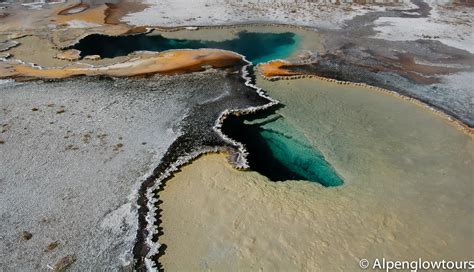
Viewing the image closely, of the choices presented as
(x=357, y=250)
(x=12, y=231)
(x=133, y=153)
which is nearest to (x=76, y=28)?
(x=133, y=153)

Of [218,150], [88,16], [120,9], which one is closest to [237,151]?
[218,150]

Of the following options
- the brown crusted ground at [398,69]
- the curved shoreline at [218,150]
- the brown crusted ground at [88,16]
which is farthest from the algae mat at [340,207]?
the brown crusted ground at [88,16]

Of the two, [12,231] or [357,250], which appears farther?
[12,231]

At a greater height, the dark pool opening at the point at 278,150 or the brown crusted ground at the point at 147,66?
the brown crusted ground at the point at 147,66

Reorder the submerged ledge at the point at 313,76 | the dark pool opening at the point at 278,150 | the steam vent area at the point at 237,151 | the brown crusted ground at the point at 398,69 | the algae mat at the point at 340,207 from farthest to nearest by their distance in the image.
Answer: the brown crusted ground at the point at 398,69, the submerged ledge at the point at 313,76, the dark pool opening at the point at 278,150, the steam vent area at the point at 237,151, the algae mat at the point at 340,207

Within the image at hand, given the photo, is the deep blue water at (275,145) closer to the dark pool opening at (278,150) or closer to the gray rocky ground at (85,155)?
the dark pool opening at (278,150)

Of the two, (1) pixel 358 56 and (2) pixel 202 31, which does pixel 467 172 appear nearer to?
(1) pixel 358 56

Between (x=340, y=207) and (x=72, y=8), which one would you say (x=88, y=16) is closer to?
(x=72, y=8)
